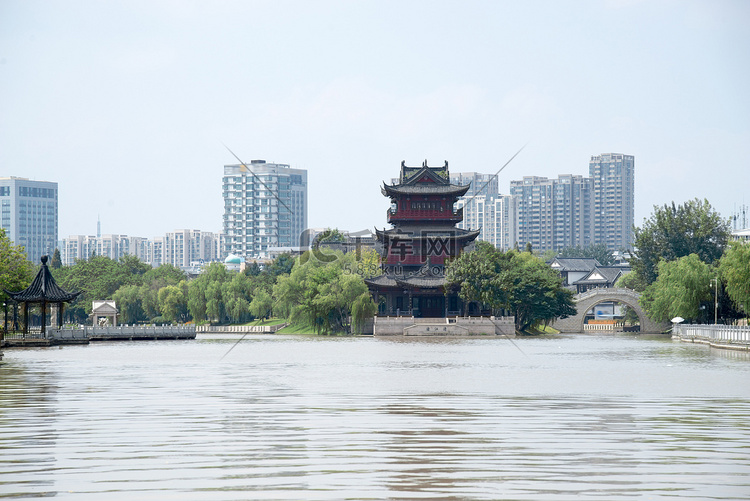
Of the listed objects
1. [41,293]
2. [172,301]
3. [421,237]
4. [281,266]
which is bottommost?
[172,301]

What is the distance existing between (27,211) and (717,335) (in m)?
173

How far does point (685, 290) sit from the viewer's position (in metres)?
60.1

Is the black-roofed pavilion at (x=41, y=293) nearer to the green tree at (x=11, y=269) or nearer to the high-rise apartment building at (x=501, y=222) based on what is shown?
the green tree at (x=11, y=269)

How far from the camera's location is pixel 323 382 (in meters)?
26.2

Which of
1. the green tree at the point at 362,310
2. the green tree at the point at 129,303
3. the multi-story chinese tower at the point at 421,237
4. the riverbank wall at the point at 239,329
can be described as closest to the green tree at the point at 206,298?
the riverbank wall at the point at 239,329

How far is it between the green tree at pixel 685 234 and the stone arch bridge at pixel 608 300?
125 inches

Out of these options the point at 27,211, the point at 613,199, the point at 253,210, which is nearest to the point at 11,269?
the point at 253,210

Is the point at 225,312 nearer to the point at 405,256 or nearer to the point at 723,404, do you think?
the point at 405,256

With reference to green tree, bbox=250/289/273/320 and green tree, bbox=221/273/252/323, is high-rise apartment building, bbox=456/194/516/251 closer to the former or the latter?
green tree, bbox=221/273/252/323

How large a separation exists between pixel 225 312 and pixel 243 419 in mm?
67200

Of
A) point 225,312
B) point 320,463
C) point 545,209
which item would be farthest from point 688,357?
point 545,209

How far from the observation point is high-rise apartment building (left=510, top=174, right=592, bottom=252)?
191125 mm

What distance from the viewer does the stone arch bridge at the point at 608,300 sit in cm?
7575

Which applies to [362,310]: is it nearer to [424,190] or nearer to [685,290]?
[424,190]
